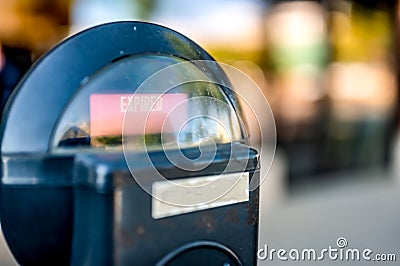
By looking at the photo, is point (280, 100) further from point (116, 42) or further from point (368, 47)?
point (116, 42)

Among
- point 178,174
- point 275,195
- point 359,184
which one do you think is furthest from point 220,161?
point 359,184

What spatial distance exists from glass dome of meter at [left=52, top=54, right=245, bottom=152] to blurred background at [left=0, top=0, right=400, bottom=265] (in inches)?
137

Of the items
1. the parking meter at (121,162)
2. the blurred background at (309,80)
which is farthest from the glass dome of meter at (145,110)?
the blurred background at (309,80)

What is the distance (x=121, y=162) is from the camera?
1.08 metres

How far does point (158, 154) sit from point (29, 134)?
28 cm

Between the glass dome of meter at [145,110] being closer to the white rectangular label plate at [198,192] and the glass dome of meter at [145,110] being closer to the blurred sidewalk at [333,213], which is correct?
the white rectangular label plate at [198,192]

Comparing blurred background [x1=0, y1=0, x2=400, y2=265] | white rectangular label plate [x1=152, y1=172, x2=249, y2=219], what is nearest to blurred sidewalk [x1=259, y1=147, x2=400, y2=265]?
blurred background [x1=0, y1=0, x2=400, y2=265]

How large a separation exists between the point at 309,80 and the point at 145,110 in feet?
17.9

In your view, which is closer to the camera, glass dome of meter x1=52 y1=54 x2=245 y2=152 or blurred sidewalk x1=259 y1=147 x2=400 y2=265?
glass dome of meter x1=52 y1=54 x2=245 y2=152

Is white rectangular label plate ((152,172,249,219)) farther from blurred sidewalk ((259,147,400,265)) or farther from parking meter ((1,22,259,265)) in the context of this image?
blurred sidewalk ((259,147,400,265))

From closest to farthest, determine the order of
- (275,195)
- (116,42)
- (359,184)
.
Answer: (116,42), (275,195), (359,184)

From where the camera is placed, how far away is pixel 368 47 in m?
6.78

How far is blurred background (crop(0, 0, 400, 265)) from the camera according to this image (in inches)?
208

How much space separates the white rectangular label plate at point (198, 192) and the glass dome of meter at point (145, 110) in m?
0.08
